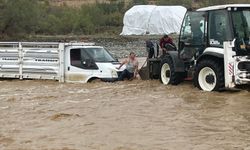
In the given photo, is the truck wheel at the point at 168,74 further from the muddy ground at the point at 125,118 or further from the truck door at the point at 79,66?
the truck door at the point at 79,66

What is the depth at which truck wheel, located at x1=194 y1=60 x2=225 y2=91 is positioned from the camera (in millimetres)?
15164

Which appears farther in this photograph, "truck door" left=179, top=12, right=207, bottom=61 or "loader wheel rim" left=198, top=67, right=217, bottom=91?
"truck door" left=179, top=12, right=207, bottom=61

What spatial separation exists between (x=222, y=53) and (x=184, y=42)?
1.90m

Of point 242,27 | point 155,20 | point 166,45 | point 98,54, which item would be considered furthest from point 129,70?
point 155,20

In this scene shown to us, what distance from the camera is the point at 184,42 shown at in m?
16.8

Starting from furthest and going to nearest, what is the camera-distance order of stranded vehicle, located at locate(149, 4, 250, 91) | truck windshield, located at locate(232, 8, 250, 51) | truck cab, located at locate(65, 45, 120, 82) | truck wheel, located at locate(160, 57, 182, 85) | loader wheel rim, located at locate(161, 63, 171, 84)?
truck cab, located at locate(65, 45, 120, 82) → loader wheel rim, located at locate(161, 63, 171, 84) → truck wheel, located at locate(160, 57, 182, 85) → truck windshield, located at locate(232, 8, 250, 51) → stranded vehicle, located at locate(149, 4, 250, 91)

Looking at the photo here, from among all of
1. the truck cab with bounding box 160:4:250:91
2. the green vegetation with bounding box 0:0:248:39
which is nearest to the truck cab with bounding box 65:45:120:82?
the truck cab with bounding box 160:4:250:91

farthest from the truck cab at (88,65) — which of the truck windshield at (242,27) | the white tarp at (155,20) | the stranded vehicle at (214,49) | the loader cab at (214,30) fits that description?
the white tarp at (155,20)

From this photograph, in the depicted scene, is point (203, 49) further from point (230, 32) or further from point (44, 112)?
point (44, 112)

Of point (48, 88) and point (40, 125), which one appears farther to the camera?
point (48, 88)

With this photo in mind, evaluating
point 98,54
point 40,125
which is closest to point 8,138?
point 40,125

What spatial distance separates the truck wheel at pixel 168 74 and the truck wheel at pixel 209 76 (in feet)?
3.86

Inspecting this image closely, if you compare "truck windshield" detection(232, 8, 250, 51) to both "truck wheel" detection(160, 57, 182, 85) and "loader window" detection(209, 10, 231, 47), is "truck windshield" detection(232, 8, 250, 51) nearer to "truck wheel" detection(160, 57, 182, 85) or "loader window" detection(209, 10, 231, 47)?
"loader window" detection(209, 10, 231, 47)

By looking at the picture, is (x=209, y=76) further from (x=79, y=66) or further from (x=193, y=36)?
(x=79, y=66)
